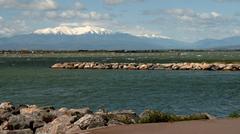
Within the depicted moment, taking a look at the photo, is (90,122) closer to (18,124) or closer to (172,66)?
(18,124)

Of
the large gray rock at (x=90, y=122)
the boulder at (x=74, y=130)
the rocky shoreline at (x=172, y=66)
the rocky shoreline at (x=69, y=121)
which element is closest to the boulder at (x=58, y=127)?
the rocky shoreline at (x=69, y=121)

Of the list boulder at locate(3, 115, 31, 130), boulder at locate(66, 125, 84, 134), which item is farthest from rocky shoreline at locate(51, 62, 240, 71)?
boulder at locate(66, 125, 84, 134)

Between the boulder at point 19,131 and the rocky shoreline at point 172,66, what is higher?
the boulder at point 19,131

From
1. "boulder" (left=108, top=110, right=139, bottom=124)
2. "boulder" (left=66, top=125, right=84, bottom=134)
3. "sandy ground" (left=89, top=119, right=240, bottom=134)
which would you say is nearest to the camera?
"sandy ground" (left=89, top=119, right=240, bottom=134)

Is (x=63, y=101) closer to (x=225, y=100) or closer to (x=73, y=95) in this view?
(x=73, y=95)

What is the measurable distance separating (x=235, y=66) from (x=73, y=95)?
166 ft

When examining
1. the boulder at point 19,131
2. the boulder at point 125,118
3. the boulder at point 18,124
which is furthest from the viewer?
the boulder at point 125,118

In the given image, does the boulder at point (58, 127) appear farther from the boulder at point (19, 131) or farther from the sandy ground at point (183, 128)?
the sandy ground at point (183, 128)

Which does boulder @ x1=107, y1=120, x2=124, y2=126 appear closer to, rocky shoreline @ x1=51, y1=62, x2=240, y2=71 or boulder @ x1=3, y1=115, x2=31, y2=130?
boulder @ x1=3, y1=115, x2=31, y2=130

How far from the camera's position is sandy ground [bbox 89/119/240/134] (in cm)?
1664

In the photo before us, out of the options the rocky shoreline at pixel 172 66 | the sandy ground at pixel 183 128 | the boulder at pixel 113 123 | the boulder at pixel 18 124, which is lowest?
the rocky shoreline at pixel 172 66

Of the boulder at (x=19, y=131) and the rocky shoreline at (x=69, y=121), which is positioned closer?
the rocky shoreline at (x=69, y=121)

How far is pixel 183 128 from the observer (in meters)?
17.4

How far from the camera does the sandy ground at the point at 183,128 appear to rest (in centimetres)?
1664
